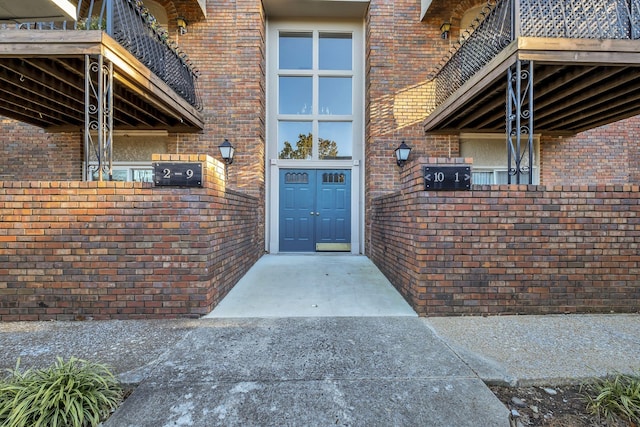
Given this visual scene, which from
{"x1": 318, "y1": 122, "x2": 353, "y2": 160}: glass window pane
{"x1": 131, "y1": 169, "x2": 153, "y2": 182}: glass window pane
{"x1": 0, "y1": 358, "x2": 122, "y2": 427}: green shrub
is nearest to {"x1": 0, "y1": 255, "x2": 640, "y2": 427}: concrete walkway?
{"x1": 0, "y1": 358, "x2": 122, "y2": 427}: green shrub

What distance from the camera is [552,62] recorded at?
12.7 ft

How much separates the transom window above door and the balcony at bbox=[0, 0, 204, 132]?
223 cm

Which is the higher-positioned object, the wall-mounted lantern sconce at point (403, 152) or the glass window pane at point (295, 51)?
the glass window pane at point (295, 51)

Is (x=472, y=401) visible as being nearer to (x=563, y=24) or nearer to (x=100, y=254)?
(x=100, y=254)

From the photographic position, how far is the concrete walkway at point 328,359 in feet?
5.74

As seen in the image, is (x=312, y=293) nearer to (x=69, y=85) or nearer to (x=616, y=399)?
(x=616, y=399)

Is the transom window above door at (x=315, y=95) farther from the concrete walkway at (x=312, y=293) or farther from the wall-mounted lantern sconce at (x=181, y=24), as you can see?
the concrete walkway at (x=312, y=293)

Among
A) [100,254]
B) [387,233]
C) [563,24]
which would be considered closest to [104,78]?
[100,254]

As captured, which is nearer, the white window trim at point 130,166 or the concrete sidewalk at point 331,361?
the concrete sidewalk at point 331,361

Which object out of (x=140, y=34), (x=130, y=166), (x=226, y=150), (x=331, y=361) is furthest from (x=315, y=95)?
(x=331, y=361)

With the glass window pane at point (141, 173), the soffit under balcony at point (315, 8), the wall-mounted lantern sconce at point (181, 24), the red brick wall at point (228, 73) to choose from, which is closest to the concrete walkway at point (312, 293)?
the red brick wall at point (228, 73)

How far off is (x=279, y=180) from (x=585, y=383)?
6565 millimetres

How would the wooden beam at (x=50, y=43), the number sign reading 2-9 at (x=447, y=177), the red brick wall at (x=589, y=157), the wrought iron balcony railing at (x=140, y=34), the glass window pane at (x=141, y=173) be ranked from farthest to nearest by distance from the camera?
1. the glass window pane at (x=141, y=173)
2. the red brick wall at (x=589, y=157)
3. the wrought iron balcony railing at (x=140, y=34)
4. the wooden beam at (x=50, y=43)
5. the number sign reading 2-9 at (x=447, y=177)

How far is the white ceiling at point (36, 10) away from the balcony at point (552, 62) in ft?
18.6
